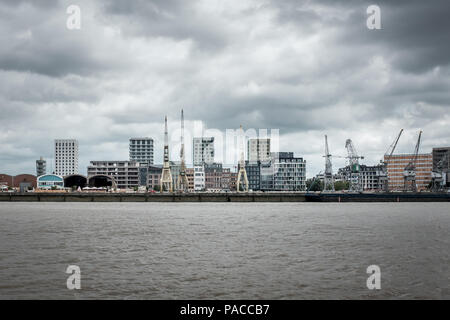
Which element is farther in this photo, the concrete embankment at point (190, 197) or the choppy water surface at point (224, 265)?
the concrete embankment at point (190, 197)

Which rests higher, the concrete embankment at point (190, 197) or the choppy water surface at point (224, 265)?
the choppy water surface at point (224, 265)

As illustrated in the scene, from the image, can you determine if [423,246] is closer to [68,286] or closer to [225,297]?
[225,297]

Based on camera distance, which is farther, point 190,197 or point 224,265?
point 190,197

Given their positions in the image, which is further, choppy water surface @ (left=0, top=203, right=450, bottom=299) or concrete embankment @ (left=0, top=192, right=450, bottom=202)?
concrete embankment @ (left=0, top=192, right=450, bottom=202)

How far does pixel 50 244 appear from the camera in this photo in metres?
40.9

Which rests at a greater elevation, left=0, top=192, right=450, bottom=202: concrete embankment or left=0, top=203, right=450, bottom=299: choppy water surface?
left=0, top=203, right=450, bottom=299: choppy water surface

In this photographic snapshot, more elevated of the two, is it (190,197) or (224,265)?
(224,265)

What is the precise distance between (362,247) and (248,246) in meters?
9.39
